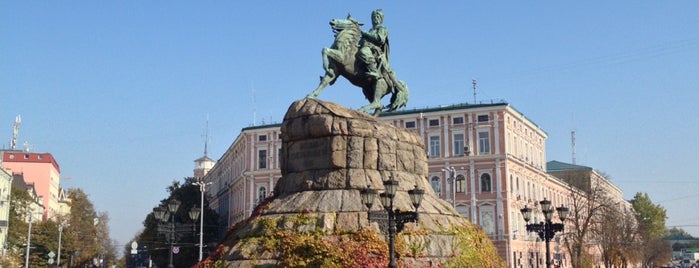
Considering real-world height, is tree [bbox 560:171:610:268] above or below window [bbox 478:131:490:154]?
below

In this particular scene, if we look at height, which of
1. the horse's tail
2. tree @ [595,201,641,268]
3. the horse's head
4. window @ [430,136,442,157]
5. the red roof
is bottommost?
tree @ [595,201,641,268]

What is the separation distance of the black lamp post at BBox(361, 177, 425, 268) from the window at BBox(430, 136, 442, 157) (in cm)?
4514

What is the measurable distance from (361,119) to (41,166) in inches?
3033

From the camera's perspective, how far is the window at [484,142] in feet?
194

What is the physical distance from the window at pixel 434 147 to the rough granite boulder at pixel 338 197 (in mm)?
40883

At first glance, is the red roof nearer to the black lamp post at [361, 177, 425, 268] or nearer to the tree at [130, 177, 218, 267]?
the tree at [130, 177, 218, 267]

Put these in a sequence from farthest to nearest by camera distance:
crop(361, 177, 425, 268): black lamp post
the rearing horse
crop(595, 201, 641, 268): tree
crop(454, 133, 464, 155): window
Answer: crop(454, 133, 464, 155): window → crop(595, 201, 641, 268): tree → the rearing horse → crop(361, 177, 425, 268): black lamp post

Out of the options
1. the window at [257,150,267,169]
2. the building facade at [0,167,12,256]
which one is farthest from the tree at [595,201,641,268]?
the building facade at [0,167,12,256]

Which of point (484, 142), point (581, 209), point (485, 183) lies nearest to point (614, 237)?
point (581, 209)

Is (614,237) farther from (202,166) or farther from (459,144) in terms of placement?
(202,166)

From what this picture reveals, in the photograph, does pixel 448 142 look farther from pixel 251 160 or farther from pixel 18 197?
pixel 18 197

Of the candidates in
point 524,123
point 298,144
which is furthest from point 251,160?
point 298,144

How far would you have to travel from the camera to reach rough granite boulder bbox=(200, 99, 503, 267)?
16.7 m

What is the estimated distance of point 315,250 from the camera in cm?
1602
